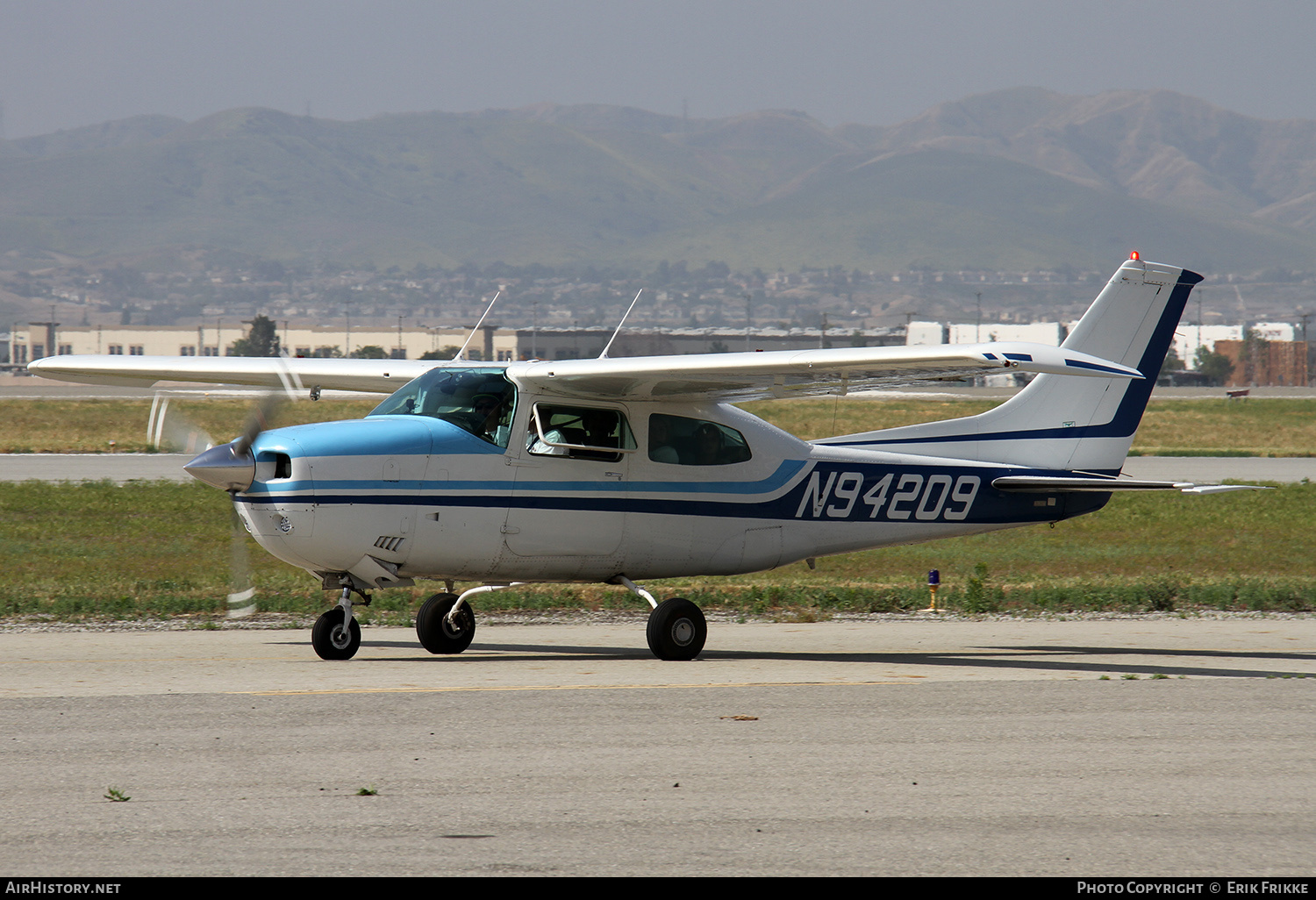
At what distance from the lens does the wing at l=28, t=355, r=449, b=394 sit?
1295cm

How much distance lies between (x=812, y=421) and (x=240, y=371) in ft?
169

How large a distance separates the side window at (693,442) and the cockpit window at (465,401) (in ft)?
4.60

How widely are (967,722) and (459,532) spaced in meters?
4.55

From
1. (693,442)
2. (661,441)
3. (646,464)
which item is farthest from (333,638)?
(693,442)

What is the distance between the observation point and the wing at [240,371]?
12945 mm

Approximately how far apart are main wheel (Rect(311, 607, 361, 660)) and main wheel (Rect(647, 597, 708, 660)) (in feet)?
8.21

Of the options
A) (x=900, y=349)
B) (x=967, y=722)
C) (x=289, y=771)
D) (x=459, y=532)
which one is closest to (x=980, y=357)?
(x=900, y=349)

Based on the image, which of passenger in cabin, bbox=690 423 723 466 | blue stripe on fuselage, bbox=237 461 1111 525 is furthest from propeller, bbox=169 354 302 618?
passenger in cabin, bbox=690 423 723 466

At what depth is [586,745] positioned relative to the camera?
26.6 ft

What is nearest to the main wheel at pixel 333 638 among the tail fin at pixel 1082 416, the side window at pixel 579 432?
the side window at pixel 579 432

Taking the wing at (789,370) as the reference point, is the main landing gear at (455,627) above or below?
below

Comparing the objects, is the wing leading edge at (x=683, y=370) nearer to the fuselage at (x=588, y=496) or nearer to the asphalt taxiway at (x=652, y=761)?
the fuselage at (x=588, y=496)

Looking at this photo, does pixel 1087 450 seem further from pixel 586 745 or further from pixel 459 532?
pixel 586 745

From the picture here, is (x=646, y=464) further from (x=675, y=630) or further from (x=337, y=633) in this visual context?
(x=337, y=633)
